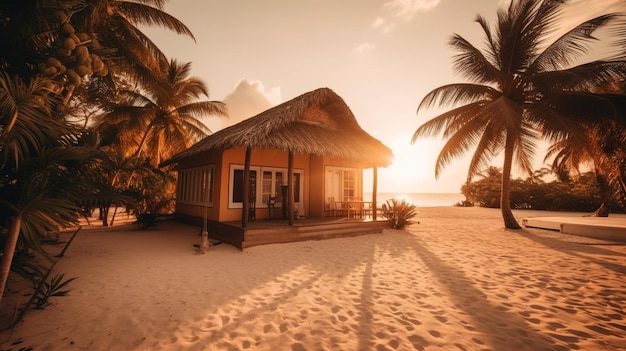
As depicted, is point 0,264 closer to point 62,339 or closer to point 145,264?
point 62,339

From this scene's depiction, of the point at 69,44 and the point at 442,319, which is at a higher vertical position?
the point at 69,44

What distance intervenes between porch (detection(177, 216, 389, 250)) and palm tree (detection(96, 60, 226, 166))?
7262 mm

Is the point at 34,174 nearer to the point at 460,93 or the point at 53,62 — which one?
the point at 53,62

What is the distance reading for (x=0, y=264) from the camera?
2.26m

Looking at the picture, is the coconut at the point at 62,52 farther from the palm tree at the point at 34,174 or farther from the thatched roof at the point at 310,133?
the thatched roof at the point at 310,133

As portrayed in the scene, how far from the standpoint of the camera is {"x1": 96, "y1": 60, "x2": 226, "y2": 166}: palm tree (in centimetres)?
1245

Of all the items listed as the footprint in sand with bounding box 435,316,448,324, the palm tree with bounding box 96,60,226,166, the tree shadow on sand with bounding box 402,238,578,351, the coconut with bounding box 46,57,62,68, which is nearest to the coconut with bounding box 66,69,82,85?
the coconut with bounding box 46,57,62,68

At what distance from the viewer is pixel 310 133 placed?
8.61m

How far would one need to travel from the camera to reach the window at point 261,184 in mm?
8834

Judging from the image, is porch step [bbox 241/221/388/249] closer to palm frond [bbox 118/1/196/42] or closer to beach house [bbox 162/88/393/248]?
beach house [bbox 162/88/393/248]

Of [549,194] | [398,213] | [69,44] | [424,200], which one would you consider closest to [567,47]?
[398,213]

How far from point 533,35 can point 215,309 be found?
502 inches

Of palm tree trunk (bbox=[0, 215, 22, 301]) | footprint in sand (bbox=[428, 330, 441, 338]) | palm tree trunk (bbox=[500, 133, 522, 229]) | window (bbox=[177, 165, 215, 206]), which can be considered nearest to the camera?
palm tree trunk (bbox=[0, 215, 22, 301])

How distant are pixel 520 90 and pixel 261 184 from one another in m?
11.0
